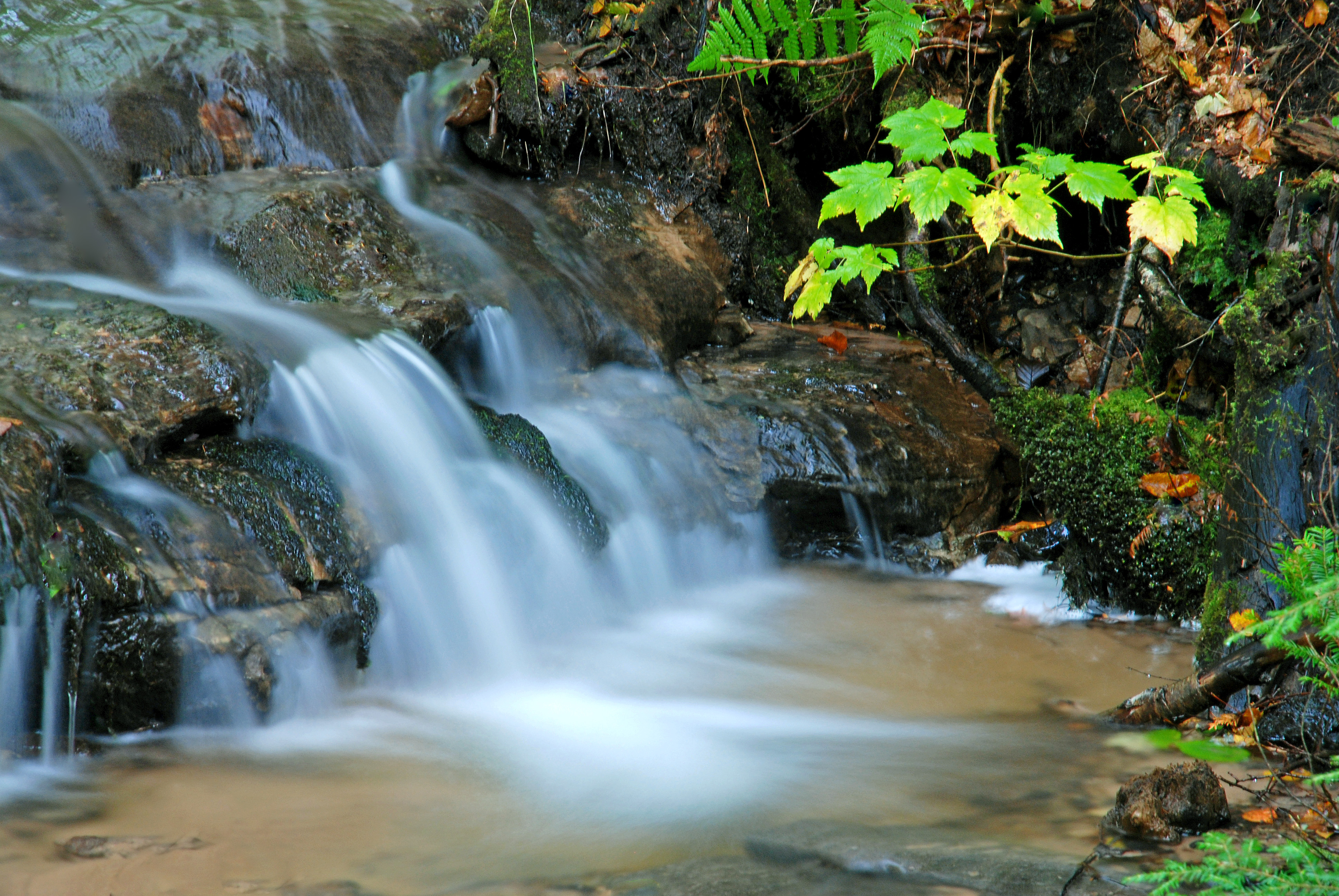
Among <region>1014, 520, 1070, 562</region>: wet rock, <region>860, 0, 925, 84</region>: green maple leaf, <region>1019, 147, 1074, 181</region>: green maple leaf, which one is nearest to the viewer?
<region>1019, 147, 1074, 181</region>: green maple leaf

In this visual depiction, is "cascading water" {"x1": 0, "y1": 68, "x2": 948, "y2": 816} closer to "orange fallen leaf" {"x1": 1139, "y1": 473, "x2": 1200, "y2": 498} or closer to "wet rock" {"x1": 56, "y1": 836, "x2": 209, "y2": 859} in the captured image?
"wet rock" {"x1": 56, "y1": 836, "x2": 209, "y2": 859}

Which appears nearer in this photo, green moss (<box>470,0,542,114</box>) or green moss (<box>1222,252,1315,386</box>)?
green moss (<box>1222,252,1315,386</box>)

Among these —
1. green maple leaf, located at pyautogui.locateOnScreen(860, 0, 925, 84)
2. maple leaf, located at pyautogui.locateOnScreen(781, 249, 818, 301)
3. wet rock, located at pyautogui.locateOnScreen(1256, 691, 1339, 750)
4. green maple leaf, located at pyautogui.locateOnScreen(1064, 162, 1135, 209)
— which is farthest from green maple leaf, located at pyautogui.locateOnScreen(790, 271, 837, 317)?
wet rock, located at pyautogui.locateOnScreen(1256, 691, 1339, 750)

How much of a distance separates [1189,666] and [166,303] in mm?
4577

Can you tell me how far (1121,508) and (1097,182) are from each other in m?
1.77

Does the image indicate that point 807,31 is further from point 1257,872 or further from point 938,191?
point 1257,872

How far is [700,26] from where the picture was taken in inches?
259

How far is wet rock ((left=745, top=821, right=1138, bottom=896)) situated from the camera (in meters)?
2.08

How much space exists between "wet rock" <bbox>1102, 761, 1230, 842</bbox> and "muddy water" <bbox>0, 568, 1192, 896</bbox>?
16cm

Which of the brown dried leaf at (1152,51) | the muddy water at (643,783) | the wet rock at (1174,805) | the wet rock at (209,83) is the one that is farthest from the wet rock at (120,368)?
the brown dried leaf at (1152,51)

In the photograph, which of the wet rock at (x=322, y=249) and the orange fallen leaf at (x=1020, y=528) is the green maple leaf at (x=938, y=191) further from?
the wet rock at (x=322, y=249)

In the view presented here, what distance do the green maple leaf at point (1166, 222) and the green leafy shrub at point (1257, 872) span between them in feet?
7.17

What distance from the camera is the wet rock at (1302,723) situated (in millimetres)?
2748

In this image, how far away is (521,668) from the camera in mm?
4035
